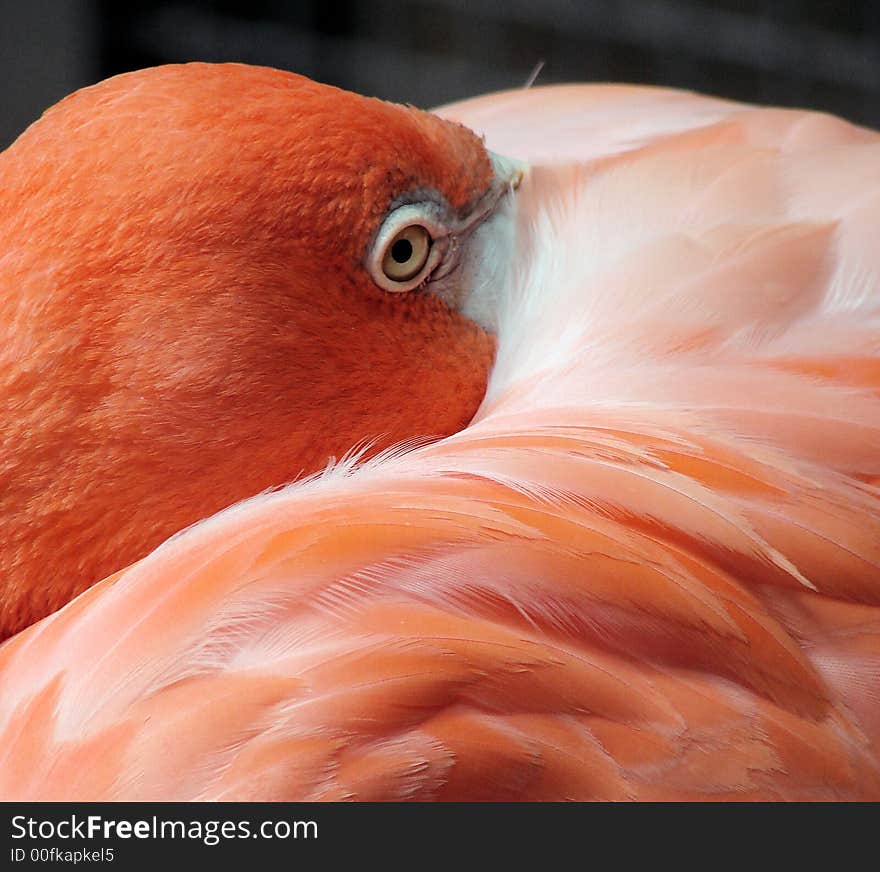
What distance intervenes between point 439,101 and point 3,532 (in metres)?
2.23

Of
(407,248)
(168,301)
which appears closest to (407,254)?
(407,248)

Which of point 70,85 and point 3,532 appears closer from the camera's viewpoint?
point 3,532

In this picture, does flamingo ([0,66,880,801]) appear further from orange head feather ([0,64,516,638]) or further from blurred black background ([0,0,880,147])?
blurred black background ([0,0,880,147])

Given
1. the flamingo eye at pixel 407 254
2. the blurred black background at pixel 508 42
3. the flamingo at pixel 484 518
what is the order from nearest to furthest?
1. the flamingo at pixel 484 518
2. the flamingo eye at pixel 407 254
3. the blurred black background at pixel 508 42

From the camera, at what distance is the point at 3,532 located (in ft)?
2.73

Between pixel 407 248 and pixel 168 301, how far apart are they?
0.20 meters

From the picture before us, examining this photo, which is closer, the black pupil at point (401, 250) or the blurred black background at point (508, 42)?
the black pupil at point (401, 250)

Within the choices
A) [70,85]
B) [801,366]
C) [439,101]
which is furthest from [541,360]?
[439,101]

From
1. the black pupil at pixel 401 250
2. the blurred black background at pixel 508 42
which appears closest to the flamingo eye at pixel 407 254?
the black pupil at pixel 401 250

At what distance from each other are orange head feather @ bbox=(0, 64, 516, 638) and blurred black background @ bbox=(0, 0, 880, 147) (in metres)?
1.57

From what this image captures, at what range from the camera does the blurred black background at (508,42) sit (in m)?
2.56

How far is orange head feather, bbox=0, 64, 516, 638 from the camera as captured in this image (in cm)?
83

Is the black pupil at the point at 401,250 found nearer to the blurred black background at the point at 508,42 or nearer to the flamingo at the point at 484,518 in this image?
the flamingo at the point at 484,518
